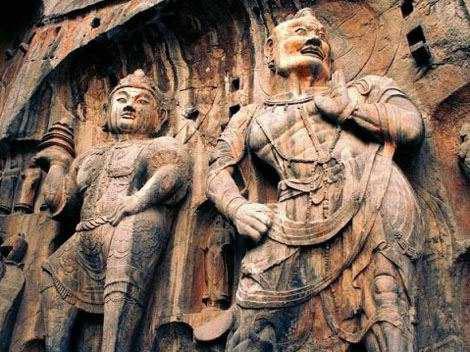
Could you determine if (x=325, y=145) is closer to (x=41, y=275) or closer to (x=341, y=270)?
(x=341, y=270)

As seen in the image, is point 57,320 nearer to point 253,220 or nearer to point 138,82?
point 253,220

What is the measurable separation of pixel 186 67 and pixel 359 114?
9.20 ft

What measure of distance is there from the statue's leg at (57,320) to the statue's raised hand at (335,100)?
2.65 m

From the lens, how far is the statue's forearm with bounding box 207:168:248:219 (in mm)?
6523

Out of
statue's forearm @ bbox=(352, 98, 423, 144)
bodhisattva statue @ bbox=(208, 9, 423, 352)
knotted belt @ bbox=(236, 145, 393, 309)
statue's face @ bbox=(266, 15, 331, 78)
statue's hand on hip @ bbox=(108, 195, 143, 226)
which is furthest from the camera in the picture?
statue's face @ bbox=(266, 15, 331, 78)

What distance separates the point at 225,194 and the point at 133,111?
1856mm

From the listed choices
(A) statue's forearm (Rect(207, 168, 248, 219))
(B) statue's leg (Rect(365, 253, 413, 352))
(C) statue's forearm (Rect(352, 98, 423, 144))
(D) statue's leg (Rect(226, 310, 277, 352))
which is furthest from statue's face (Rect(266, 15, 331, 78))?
(D) statue's leg (Rect(226, 310, 277, 352))

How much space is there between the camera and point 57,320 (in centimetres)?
700

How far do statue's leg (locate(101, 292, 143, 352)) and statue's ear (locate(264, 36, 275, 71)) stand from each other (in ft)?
8.19

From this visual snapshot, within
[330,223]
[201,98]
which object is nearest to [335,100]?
[330,223]

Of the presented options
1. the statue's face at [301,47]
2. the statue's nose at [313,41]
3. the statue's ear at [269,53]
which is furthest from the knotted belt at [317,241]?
the statue's ear at [269,53]

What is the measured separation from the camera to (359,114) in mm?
6551

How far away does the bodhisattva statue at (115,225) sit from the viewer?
6789 millimetres

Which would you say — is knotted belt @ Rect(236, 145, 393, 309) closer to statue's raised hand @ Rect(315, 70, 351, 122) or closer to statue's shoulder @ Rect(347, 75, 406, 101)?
statue's raised hand @ Rect(315, 70, 351, 122)
